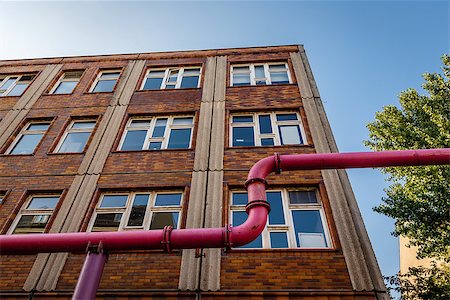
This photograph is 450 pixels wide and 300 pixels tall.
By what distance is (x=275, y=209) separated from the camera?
297 inches

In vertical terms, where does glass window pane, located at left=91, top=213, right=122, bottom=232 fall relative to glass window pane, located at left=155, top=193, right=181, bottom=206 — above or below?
below

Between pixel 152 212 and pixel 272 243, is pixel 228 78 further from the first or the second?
pixel 272 243

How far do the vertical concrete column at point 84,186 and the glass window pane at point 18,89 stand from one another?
14.3 feet

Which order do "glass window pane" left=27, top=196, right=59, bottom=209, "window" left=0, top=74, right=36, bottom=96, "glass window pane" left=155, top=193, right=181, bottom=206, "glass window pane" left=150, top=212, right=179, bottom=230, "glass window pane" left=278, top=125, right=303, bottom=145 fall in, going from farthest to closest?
"window" left=0, top=74, right=36, bottom=96
"glass window pane" left=278, top=125, right=303, bottom=145
"glass window pane" left=27, top=196, right=59, bottom=209
"glass window pane" left=155, top=193, right=181, bottom=206
"glass window pane" left=150, top=212, right=179, bottom=230

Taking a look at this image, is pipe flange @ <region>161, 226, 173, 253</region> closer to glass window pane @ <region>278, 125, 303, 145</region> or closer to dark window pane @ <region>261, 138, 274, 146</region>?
dark window pane @ <region>261, 138, 274, 146</region>

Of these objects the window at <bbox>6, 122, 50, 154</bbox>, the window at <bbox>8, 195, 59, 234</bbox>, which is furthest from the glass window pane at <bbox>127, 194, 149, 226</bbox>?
the window at <bbox>6, 122, 50, 154</bbox>

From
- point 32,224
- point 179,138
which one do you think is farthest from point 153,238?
point 179,138

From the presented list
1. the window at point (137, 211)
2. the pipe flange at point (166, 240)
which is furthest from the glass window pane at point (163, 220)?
the pipe flange at point (166, 240)

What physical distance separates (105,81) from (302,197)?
9496 millimetres

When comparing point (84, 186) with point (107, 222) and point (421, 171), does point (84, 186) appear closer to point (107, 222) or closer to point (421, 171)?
point (107, 222)

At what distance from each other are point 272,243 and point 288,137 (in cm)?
369

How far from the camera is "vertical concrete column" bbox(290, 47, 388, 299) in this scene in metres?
5.95

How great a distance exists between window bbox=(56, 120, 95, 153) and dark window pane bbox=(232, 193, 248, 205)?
5.13 metres

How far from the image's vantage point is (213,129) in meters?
9.59
